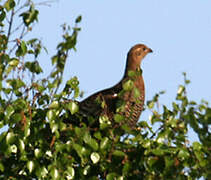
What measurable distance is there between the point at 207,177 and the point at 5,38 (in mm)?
2387

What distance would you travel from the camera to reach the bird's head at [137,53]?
9203mm

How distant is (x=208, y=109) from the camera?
4.51 meters

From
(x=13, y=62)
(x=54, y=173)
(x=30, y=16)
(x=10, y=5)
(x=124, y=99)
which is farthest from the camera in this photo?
(x=124, y=99)

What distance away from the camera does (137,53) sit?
Answer: 9281 mm

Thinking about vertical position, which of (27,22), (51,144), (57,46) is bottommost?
(51,144)

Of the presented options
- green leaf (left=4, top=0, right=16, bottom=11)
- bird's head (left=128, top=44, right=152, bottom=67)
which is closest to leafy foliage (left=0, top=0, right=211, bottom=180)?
green leaf (left=4, top=0, right=16, bottom=11)

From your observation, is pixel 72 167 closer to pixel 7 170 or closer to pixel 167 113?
pixel 7 170

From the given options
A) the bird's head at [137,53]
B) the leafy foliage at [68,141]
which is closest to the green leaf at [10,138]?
the leafy foliage at [68,141]

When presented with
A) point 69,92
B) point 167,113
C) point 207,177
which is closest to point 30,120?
point 69,92

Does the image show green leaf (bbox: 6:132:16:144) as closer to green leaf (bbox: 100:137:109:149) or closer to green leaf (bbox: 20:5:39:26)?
green leaf (bbox: 100:137:109:149)

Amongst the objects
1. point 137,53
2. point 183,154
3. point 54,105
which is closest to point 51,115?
point 54,105

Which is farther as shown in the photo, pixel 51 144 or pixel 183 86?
pixel 51 144

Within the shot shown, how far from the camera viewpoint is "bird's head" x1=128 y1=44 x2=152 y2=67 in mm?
9203

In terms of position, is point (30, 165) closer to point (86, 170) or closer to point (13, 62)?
point (86, 170)
